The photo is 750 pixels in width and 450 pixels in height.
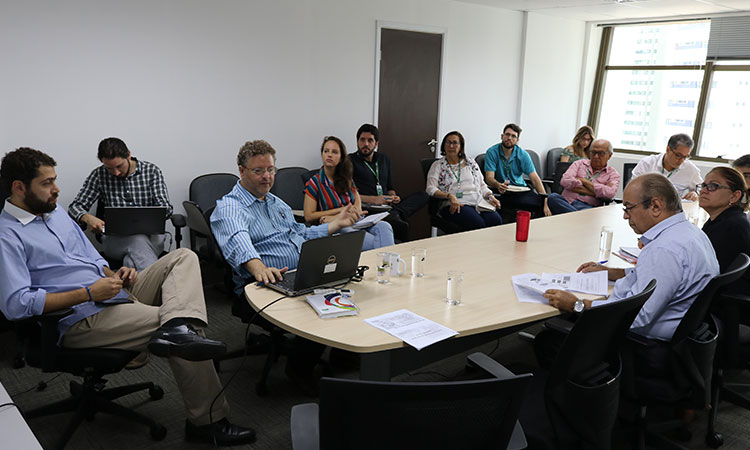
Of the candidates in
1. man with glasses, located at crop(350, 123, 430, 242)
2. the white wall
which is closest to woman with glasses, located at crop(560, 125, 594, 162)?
the white wall

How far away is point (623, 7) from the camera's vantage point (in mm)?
6598

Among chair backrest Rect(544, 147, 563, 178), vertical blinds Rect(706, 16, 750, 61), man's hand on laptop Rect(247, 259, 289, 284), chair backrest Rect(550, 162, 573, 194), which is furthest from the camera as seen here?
chair backrest Rect(544, 147, 563, 178)

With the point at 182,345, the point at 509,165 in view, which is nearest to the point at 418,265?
the point at 182,345

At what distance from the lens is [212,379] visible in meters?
2.43

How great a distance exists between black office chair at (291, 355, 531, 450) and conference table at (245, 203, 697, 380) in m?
0.66

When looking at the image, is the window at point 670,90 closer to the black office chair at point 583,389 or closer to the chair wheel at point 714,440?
the chair wheel at point 714,440

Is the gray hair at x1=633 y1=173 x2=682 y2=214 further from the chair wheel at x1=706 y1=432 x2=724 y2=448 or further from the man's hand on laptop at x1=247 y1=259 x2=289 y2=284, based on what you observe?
the man's hand on laptop at x1=247 y1=259 x2=289 y2=284

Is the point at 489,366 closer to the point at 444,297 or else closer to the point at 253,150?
the point at 444,297

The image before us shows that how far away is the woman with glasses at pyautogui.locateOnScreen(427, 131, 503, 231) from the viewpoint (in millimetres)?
5195

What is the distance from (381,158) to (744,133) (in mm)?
4801

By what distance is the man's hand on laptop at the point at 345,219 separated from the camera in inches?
122

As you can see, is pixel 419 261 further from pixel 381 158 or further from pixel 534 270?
pixel 381 158

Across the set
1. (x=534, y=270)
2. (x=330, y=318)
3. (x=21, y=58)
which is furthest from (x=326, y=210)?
(x=21, y=58)

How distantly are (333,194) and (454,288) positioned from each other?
79.0 inches
